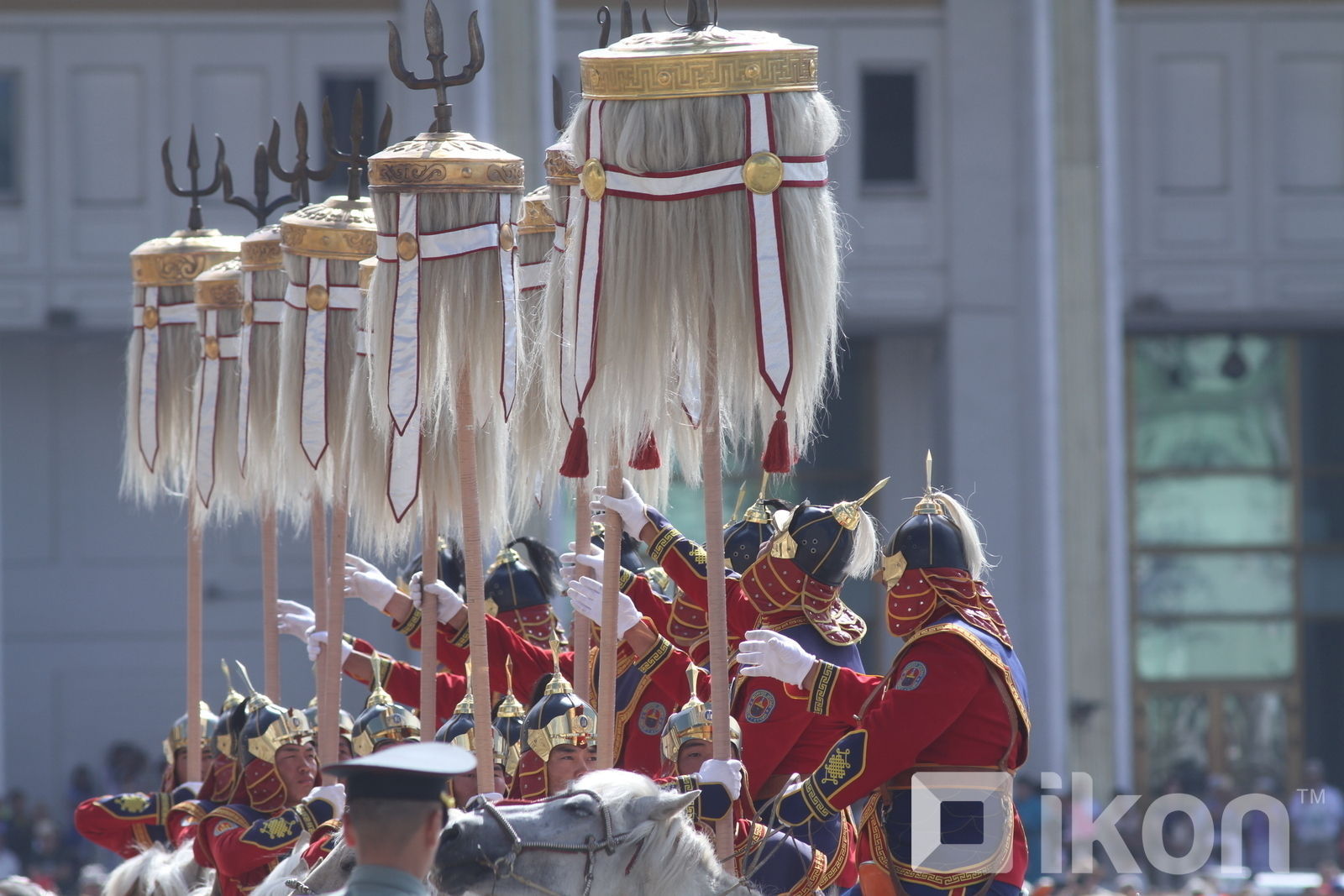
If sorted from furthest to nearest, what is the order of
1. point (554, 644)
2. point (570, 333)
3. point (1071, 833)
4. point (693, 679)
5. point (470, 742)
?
point (1071, 833), point (554, 644), point (470, 742), point (693, 679), point (570, 333)

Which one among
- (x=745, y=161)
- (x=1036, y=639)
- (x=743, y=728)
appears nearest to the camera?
(x=745, y=161)

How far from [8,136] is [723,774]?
15265 millimetres

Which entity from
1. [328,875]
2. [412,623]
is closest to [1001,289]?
[412,623]

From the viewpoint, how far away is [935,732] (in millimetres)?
4668

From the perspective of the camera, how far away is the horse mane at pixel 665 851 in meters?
3.76

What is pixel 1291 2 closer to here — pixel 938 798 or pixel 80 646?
pixel 80 646

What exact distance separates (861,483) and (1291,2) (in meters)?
6.00

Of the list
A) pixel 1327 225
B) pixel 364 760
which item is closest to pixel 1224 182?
pixel 1327 225

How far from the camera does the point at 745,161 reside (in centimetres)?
466

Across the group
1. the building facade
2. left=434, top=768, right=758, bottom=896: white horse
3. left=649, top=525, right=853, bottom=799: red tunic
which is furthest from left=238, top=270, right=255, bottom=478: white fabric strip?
the building facade

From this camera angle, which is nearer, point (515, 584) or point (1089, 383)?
point (515, 584)

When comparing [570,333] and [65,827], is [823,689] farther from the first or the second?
[65,827]

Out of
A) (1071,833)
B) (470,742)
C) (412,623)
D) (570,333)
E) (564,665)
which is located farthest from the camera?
(1071,833)

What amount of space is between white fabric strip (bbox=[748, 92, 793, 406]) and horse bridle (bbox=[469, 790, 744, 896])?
50.7 inches
